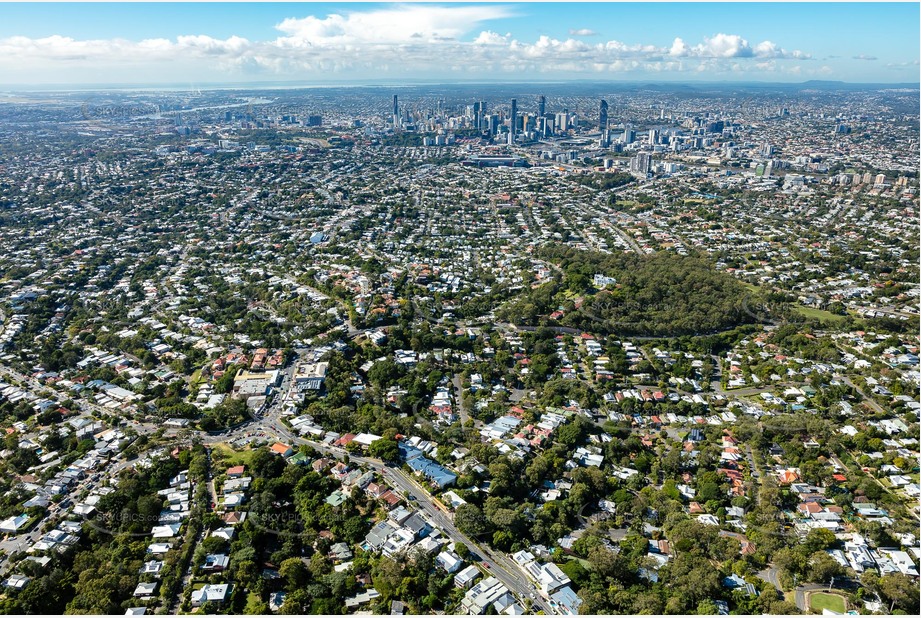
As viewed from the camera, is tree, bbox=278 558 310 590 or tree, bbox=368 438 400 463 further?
tree, bbox=368 438 400 463

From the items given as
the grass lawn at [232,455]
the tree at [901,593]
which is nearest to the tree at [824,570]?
the tree at [901,593]

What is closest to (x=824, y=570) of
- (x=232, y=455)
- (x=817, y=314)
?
(x=232, y=455)

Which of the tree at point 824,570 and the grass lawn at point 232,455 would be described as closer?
the tree at point 824,570

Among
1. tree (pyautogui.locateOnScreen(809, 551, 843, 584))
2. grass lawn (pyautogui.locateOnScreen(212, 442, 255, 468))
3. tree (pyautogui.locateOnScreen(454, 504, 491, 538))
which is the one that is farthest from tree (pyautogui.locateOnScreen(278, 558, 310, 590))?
tree (pyautogui.locateOnScreen(809, 551, 843, 584))

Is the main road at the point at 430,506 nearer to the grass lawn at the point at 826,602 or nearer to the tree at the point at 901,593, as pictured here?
the grass lawn at the point at 826,602

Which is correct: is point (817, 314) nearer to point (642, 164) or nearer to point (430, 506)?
point (430, 506)

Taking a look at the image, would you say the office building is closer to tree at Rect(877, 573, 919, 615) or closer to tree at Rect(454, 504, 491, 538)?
tree at Rect(877, 573, 919, 615)

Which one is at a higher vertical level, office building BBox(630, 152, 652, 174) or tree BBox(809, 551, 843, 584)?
office building BBox(630, 152, 652, 174)

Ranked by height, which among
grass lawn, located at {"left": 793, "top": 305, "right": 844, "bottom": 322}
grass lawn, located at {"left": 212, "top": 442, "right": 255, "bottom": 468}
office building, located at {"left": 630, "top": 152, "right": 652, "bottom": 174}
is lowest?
grass lawn, located at {"left": 212, "top": 442, "right": 255, "bottom": 468}

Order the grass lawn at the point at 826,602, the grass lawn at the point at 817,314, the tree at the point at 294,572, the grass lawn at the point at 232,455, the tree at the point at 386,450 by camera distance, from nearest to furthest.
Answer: the grass lawn at the point at 826,602 → the tree at the point at 294,572 → the grass lawn at the point at 232,455 → the tree at the point at 386,450 → the grass lawn at the point at 817,314

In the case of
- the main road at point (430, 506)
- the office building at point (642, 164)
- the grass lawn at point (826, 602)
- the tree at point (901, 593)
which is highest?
the office building at point (642, 164)
